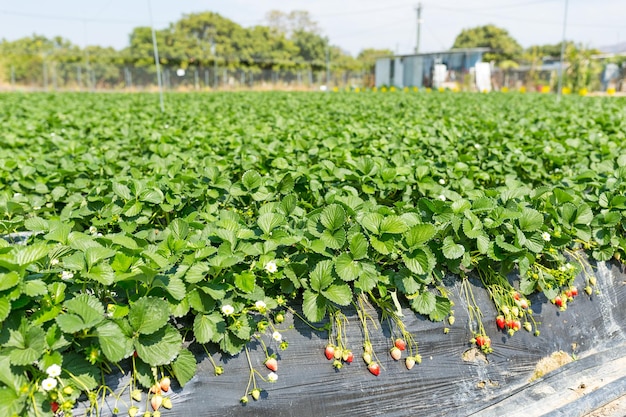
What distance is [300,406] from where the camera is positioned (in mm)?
1812

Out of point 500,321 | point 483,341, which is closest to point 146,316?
point 483,341

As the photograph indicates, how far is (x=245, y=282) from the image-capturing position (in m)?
1.74

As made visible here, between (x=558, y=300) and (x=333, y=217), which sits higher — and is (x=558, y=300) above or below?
below

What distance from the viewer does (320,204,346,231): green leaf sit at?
2.00 m

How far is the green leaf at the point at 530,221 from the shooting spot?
2176 millimetres

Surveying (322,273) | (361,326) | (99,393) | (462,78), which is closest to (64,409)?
(99,393)

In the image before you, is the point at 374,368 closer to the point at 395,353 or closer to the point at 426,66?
the point at 395,353

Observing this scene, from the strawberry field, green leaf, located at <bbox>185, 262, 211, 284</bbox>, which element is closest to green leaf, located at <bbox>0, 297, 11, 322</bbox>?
the strawberry field

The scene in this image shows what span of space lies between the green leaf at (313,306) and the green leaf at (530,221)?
3.17 ft

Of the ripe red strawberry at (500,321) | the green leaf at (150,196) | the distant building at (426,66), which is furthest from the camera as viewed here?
the distant building at (426,66)

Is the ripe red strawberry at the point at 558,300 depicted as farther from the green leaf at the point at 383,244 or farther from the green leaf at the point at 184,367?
the green leaf at the point at 184,367

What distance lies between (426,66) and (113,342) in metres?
31.4

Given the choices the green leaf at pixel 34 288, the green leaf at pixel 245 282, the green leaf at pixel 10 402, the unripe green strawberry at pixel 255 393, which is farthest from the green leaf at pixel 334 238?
the green leaf at pixel 10 402

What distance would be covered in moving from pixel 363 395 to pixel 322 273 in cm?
49
